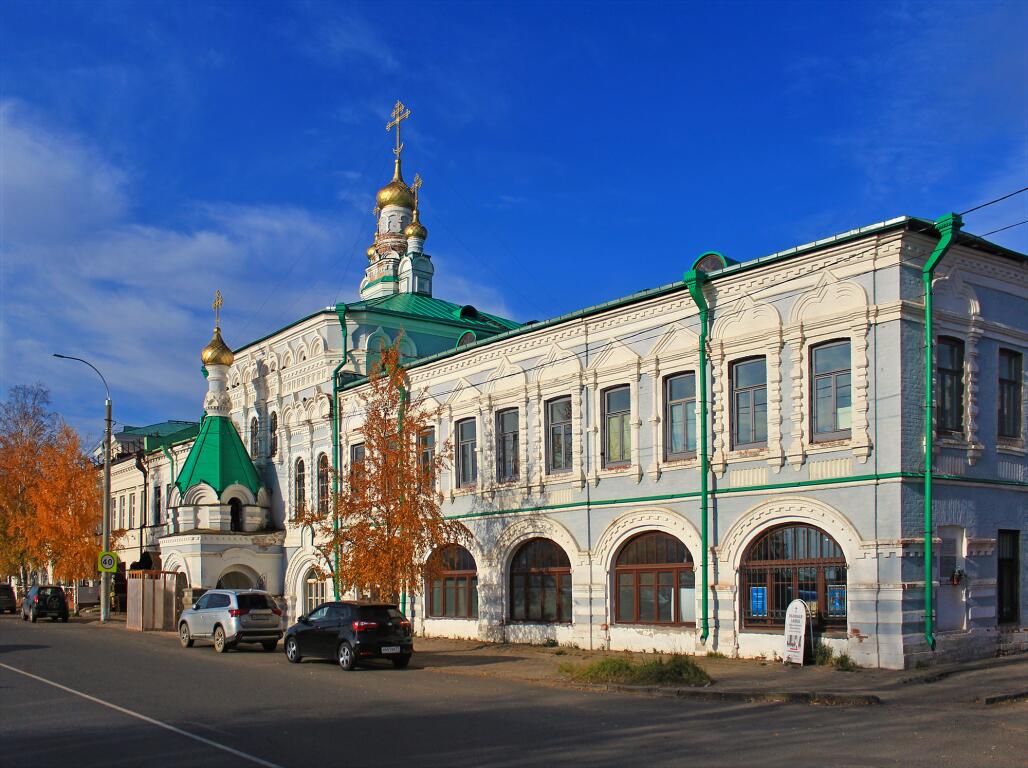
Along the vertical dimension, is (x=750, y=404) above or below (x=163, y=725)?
above

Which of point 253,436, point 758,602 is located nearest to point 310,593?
point 253,436

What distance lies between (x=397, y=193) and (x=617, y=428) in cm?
2128

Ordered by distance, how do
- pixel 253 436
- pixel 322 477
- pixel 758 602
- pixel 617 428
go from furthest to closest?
pixel 253 436
pixel 322 477
pixel 617 428
pixel 758 602

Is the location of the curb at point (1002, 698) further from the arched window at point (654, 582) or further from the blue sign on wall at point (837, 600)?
the arched window at point (654, 582)

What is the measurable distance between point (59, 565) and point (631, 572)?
3404 centimetres

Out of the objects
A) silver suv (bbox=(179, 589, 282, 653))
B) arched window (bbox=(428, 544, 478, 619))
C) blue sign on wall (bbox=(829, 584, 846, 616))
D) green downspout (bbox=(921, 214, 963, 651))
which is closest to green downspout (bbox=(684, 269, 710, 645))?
blue sign on wall (bbox=(829, 584, 846, 616))

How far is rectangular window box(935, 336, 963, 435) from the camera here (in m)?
19.5

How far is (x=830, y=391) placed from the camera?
19.8 m

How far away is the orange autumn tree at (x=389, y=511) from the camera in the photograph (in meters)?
24.6

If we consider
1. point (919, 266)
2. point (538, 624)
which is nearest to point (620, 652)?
point (538, 624)

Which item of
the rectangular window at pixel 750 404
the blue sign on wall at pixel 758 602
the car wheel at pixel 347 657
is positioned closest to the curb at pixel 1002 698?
the blue sign on wall at pixel 758 602

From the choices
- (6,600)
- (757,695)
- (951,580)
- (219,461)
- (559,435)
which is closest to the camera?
(757,695)

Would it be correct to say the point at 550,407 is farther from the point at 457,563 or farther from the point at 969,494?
the point at 969,494

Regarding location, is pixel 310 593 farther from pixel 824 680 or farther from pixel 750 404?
pixel 824 680
